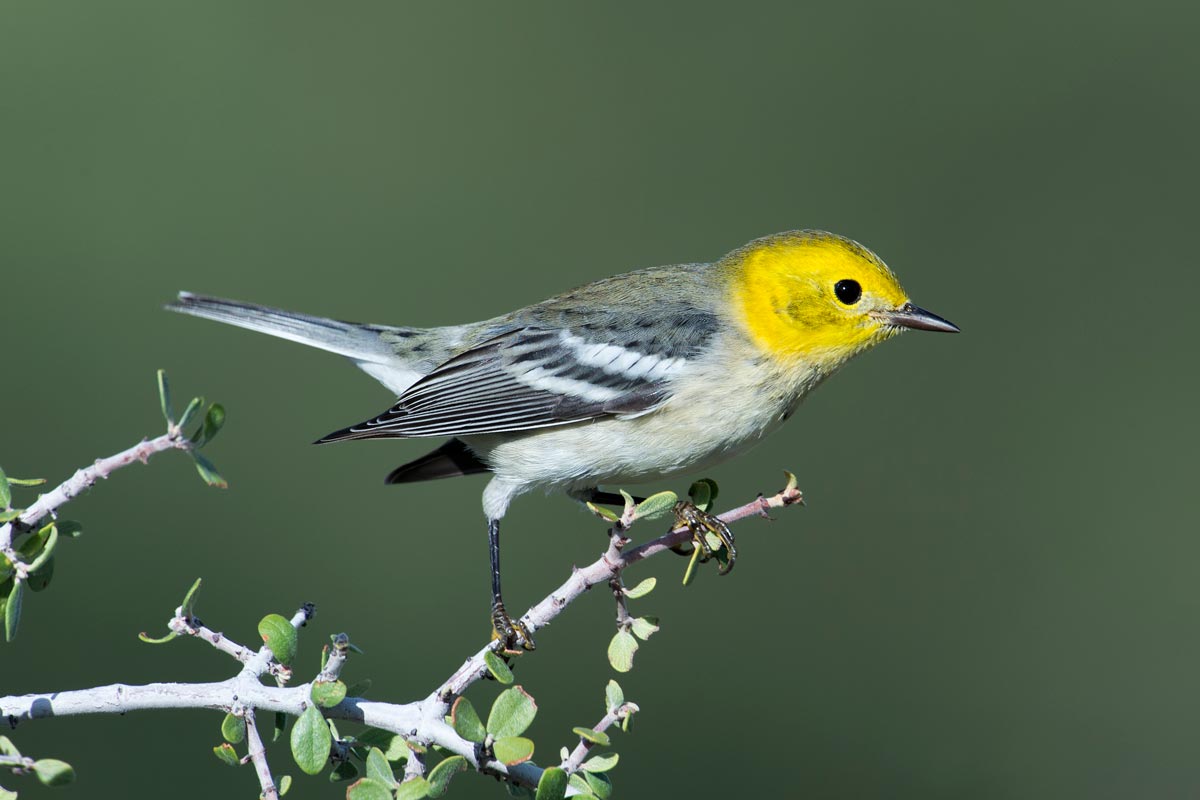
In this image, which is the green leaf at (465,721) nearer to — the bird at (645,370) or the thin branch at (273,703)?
the thin branch at (273,703)

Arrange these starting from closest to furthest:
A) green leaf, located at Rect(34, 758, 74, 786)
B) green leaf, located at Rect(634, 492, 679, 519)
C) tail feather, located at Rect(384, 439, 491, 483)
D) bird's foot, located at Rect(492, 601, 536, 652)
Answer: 1. green leaf, located at Rect(34, 758, 74, 786)
2. green leaf, located at Rect(634, 492, 679, 519)
3. bird's foot, located at Rect(492, 601, 536, 652)
4. tail feather, located at Rect(384, 439, 491, 483)

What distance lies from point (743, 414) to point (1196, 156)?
18.5ft

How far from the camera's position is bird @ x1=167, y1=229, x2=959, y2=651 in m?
3.36

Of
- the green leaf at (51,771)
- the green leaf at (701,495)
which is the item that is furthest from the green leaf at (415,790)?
the green leaf at (701,495)

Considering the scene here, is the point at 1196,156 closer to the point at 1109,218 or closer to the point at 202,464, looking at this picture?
the point at 1109,218

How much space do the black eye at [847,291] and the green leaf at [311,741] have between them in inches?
84.8

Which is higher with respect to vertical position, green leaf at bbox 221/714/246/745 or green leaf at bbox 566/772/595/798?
green leaf at bbox 566/772/595/798

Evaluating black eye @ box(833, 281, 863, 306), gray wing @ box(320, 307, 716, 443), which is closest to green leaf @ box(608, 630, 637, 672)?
gray wing @ box(320, 307, 716, 443)

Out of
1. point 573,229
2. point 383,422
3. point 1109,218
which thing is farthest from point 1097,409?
point 383,422

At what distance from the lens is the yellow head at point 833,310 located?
3426mm

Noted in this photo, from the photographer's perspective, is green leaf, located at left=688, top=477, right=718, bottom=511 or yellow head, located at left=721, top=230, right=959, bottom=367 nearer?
green leaf, located at left=688, top=477, right=718, bottom=511

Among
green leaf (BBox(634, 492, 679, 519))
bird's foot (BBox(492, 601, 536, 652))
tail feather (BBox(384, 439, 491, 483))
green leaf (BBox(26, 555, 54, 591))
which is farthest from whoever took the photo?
tail feather (BBox(384, 439, 491, 483))

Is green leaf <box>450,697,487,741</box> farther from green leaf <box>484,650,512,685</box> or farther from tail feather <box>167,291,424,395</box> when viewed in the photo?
tail feather <box>167,291,424,395</box>

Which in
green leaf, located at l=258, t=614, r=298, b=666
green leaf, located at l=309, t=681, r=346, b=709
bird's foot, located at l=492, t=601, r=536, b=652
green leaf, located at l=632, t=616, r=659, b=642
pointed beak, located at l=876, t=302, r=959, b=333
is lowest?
green leaf, located at l=309, t=681, r=346, b=709
